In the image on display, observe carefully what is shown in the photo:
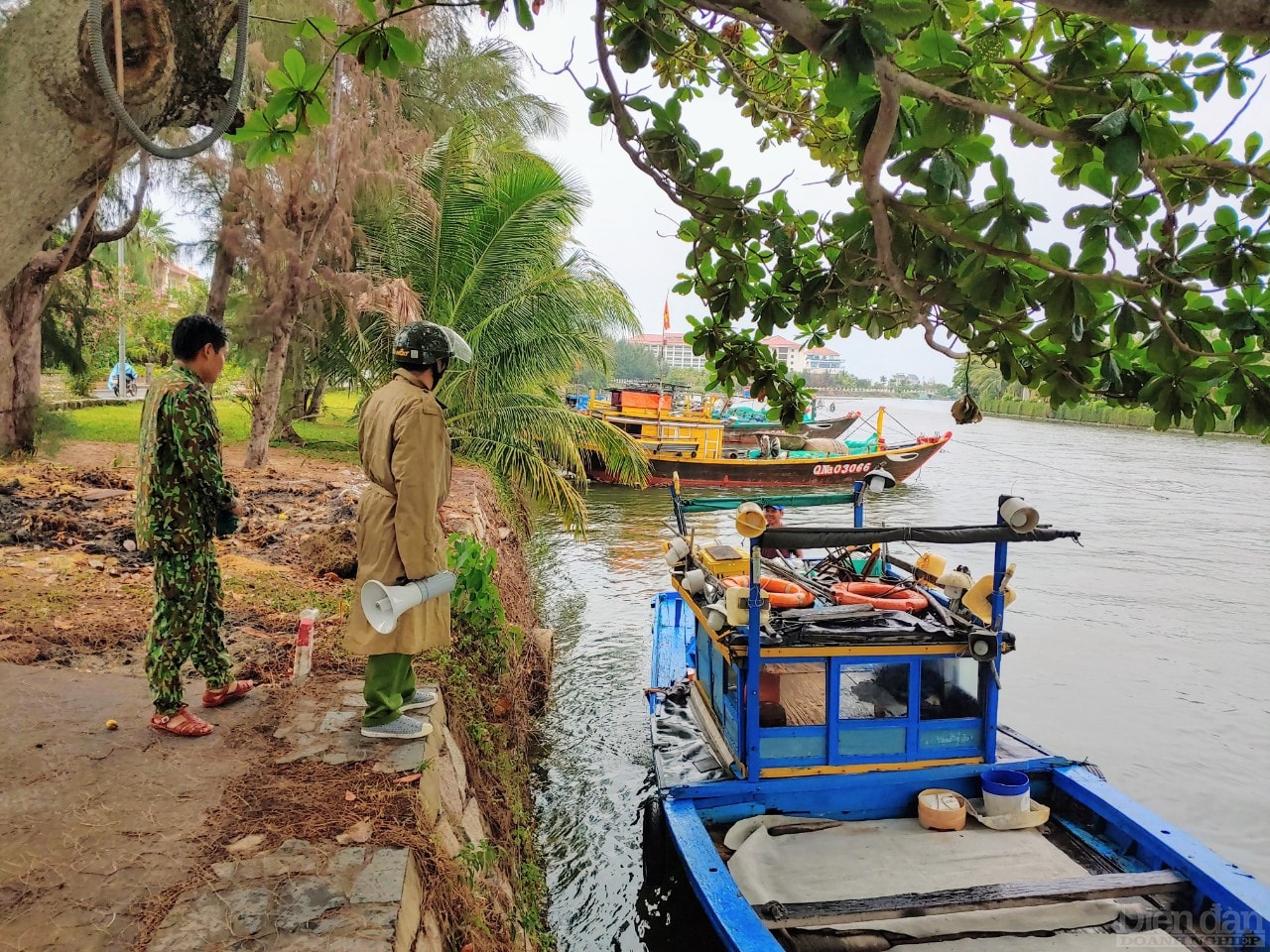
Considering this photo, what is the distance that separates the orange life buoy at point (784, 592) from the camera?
526 cm

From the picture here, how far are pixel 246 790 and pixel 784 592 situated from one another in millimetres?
3543

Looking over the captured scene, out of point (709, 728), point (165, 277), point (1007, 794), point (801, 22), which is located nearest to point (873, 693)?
point (1007, 794)

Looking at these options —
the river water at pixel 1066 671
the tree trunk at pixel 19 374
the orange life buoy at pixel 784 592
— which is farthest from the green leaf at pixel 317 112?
the tree trunk at pixel 19 374

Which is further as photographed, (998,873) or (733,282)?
(998,873)

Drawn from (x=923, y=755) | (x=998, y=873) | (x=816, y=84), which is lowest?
(x=998, y=873)

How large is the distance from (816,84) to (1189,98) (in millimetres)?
1887

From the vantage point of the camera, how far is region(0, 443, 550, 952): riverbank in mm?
2453

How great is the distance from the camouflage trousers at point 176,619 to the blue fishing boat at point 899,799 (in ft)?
9.05

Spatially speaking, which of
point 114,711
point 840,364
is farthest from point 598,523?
point 840,364

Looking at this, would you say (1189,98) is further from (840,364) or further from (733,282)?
(840,364)

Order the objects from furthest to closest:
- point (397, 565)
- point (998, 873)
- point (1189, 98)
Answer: point (998, 873) → point (397, 565) → point (1189, 98)

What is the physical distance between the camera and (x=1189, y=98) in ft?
6.61

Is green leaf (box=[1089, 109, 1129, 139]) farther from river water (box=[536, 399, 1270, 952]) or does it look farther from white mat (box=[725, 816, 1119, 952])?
river water (box=[536, 399, 1270, 952])

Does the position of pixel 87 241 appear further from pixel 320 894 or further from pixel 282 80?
pixel 320 894
